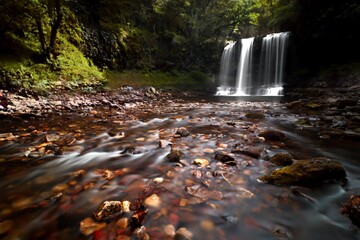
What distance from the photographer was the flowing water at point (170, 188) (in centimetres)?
175

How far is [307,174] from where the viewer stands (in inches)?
94.6

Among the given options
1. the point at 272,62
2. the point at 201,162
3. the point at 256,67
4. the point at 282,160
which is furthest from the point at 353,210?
the point at 256,67

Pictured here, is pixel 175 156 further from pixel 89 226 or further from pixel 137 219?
pixel 89 226

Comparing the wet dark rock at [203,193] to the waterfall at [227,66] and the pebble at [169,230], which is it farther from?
the waterfall at [227,66]

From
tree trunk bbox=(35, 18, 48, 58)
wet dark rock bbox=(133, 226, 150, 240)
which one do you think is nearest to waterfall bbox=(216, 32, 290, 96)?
tree trunk bbox=(35, 18, 48, 58)

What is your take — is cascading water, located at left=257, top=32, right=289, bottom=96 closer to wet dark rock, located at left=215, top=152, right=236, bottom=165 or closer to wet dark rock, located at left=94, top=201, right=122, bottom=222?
wet dark rock, located at left=215, top=152, right=236, bottom=165

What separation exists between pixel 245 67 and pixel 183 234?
20451 millimetres

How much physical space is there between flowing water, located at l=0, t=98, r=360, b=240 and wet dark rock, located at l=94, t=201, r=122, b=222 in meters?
0.14

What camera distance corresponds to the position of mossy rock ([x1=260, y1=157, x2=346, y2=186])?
7.80 feet

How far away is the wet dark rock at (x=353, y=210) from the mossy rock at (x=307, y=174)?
471mm

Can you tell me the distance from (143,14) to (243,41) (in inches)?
383

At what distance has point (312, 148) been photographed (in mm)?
3672

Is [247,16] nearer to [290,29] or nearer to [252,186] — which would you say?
[290,29]

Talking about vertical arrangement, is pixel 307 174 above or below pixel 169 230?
above
